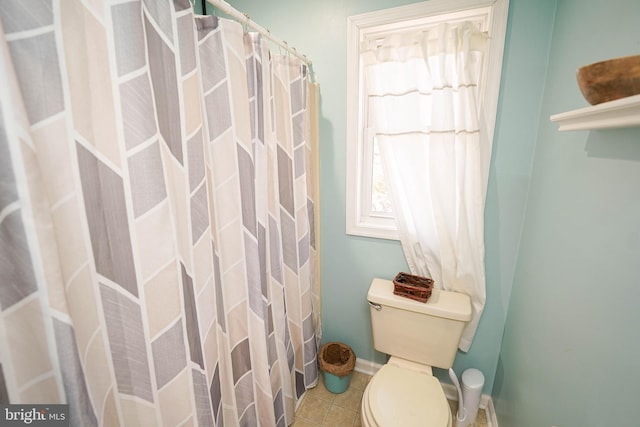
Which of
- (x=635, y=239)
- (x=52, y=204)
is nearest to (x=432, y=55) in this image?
(x=635, y=239)

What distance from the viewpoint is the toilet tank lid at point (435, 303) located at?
4.00 ft

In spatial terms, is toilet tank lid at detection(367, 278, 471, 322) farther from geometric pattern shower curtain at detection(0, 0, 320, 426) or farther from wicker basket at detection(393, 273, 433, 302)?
geometric pattern shower curtain at detection(0, 0, 320, 426)

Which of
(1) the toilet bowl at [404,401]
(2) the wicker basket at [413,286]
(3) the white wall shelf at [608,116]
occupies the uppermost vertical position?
(3) the white wall shelf at [608,116]

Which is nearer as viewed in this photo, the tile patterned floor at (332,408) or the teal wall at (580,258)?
the teal wall at (580,258)

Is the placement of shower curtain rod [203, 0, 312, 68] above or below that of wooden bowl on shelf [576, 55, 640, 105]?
above

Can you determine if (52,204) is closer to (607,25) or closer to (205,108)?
(205,108)

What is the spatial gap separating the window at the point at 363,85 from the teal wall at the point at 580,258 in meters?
0.20

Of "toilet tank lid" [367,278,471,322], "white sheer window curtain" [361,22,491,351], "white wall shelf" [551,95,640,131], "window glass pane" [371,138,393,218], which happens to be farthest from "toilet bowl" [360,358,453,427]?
"white wall shelf" [551,95,640,131]

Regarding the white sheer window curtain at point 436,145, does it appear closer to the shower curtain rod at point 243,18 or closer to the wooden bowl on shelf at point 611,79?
the shower curtain rod at point 243,18

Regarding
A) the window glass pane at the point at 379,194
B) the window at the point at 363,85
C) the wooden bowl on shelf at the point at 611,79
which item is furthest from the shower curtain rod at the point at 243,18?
the wooden bowl on shelf at the point at 611,79

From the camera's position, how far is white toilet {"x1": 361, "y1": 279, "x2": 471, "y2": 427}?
3.45 ft

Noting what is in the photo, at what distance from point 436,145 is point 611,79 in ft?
2.42

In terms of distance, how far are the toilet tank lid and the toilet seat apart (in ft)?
1.03

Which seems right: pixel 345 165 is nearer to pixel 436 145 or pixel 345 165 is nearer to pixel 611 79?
pixel 436 145
